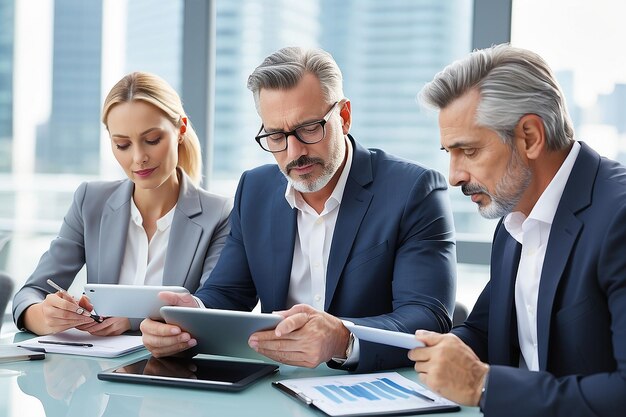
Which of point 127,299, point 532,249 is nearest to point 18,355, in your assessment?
point 127,299

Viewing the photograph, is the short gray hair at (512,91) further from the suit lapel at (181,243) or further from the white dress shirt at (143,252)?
the white dress shirt at (143,252)

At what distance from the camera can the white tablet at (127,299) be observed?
7.02ft

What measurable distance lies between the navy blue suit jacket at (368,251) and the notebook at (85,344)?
330mm

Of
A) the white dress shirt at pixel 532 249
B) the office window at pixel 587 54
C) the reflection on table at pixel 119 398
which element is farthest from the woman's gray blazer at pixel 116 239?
the office window at pixel 587 54

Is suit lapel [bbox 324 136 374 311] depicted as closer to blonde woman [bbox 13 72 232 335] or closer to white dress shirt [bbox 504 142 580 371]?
white dress shirt [bbox 504 142 580 371]

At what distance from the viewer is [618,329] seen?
161 cm

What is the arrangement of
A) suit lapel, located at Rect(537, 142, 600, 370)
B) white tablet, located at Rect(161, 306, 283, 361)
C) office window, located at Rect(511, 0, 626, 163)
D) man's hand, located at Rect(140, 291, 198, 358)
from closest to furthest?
suit lapel, located at Rect(537, 142, 600, 370) → white tablet, located at Rect(161, 306, 283, 361) → man's hand, located at Rect(140, 291, 198, 358) → office window, located at Rect(511, 0, 626, 163)

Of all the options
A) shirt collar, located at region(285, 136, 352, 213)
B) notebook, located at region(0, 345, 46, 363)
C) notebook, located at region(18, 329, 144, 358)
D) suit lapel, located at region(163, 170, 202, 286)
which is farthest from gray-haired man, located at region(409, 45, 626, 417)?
suit lapel, located at region(163, 170, 202, 286)

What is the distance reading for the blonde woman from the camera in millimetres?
2928

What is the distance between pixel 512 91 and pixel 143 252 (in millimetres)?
1743

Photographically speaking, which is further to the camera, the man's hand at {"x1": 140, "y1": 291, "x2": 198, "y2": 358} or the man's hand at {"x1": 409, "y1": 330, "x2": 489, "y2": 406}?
the man's hand at {"x1": 140, "y1": 291, "x2": 198, "y2": 358}

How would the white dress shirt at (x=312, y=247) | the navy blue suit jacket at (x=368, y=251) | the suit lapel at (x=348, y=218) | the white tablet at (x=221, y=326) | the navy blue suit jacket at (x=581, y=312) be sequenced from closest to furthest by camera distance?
the navy blue suit jacket at (x=581, y=312) < the white tablet at (x=221, y=326) < the navy blue suit jacket at (x=368, y=251) < the suit lapel at (x=348, y=218) < the white dress shirt at (x=312, y=247)

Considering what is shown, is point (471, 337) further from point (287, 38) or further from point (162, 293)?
point (287, 38)

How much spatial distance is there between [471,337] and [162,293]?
0.90 meters
